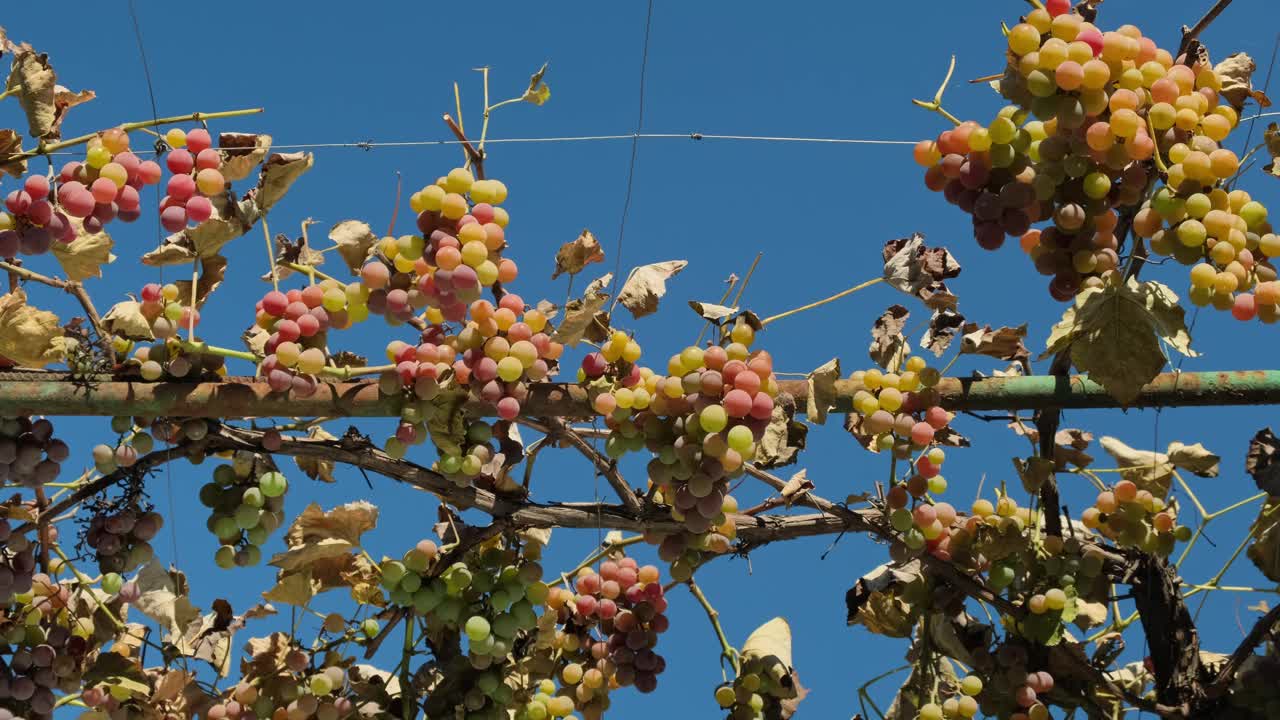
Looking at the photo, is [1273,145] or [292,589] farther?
[292,589]

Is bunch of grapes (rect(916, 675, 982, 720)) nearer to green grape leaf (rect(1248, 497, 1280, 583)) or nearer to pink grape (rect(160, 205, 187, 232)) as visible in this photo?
green grape leaf (rect(1248, 497, 1280, 583))

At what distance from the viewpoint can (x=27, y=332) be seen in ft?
9.30

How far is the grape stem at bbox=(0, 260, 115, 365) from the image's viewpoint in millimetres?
2865

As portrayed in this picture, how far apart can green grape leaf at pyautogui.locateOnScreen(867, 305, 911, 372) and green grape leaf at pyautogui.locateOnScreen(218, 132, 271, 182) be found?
1359 millimetres

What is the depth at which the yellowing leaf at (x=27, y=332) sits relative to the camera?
282 centimetres

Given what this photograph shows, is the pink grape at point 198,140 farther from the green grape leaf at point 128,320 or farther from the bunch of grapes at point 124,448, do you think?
the bunch of grapes at point 124,448

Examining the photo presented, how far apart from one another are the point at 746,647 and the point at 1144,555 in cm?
101

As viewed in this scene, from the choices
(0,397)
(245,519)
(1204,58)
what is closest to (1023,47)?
(1204,58)

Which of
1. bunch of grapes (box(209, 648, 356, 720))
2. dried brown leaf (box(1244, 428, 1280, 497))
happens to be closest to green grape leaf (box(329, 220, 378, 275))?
bunch of grapes (box(209, 648, 356, 720))

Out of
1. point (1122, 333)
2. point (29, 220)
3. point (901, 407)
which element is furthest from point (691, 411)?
point (29, 220)

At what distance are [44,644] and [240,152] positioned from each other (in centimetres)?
137

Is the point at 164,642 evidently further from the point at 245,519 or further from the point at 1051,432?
the point at 1051,432

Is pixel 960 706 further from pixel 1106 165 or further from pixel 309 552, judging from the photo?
pixel 309 552

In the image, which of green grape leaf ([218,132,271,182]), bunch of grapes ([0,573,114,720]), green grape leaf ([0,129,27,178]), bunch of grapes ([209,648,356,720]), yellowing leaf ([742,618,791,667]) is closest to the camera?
green grape leaf ([0,129,27,178])
